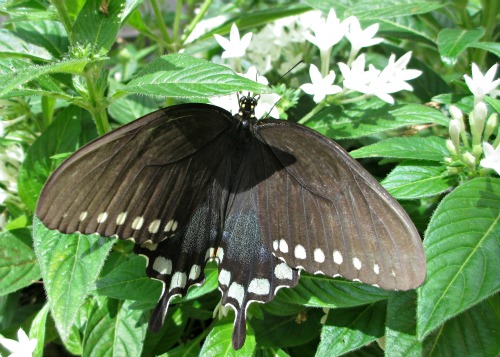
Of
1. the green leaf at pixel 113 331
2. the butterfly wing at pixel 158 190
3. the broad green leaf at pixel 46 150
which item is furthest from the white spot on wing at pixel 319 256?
the broad green leaf at pixel 46 150

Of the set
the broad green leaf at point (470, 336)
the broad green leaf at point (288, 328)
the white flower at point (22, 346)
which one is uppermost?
the white flower at point (22, 346)

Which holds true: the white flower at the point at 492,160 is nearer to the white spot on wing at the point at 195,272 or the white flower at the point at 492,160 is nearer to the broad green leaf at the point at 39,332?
the white spot on wing at the point at 195,272

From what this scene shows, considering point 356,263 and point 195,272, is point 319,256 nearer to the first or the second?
point 356,263

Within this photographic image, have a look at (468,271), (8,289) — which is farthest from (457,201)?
(8,289)

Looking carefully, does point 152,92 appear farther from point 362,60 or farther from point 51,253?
point 362,60

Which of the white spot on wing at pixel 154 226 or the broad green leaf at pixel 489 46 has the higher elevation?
the white spot on wing at pixel 154 226

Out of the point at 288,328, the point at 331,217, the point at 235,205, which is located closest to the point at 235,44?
the point at 235,205

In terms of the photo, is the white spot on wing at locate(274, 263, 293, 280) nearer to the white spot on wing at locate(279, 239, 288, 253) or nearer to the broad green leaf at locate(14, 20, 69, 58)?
the white spot on wing at locate(279, 239, 288, 253)
